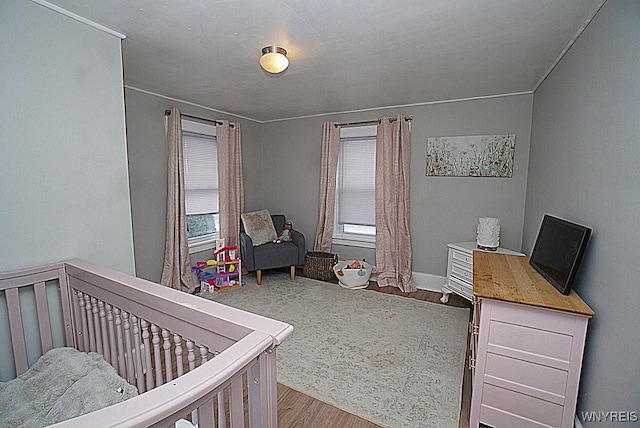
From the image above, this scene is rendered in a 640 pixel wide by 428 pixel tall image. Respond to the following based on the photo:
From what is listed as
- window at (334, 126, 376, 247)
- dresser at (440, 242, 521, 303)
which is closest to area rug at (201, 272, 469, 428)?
dresser at (440, 242, 521, 303)

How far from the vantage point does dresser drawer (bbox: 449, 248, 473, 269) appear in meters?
2.98

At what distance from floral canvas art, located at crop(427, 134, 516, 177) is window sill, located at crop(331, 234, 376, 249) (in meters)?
1.18

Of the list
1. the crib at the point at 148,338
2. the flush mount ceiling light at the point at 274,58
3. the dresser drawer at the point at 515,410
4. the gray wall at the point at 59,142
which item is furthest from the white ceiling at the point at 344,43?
the dresser drawer at the point at 515,410

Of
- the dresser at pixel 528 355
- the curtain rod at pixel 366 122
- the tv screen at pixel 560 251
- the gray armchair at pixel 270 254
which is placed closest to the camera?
the dresser at pixel 528 355

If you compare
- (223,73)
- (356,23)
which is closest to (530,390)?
(356,23)

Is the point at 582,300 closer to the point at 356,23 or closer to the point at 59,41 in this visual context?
the point at 356,23

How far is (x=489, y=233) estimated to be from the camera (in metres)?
2.96

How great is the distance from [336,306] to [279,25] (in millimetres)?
2643

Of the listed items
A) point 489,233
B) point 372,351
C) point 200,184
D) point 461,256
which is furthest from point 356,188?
point 372,351

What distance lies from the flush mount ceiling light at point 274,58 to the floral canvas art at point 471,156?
220 centimetres

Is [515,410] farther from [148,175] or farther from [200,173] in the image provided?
[200,173]

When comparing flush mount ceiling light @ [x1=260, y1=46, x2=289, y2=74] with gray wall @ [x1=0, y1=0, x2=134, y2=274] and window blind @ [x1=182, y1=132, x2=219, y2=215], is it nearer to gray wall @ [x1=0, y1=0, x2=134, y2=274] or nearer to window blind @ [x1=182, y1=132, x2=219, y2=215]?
gray wall @ [x1=0, y1=0, x2=134, y2=274]

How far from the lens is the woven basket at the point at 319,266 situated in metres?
4.10

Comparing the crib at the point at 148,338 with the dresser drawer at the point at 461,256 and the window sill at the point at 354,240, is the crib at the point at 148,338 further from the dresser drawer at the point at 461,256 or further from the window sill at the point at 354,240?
the window sill at the point at 354,240
